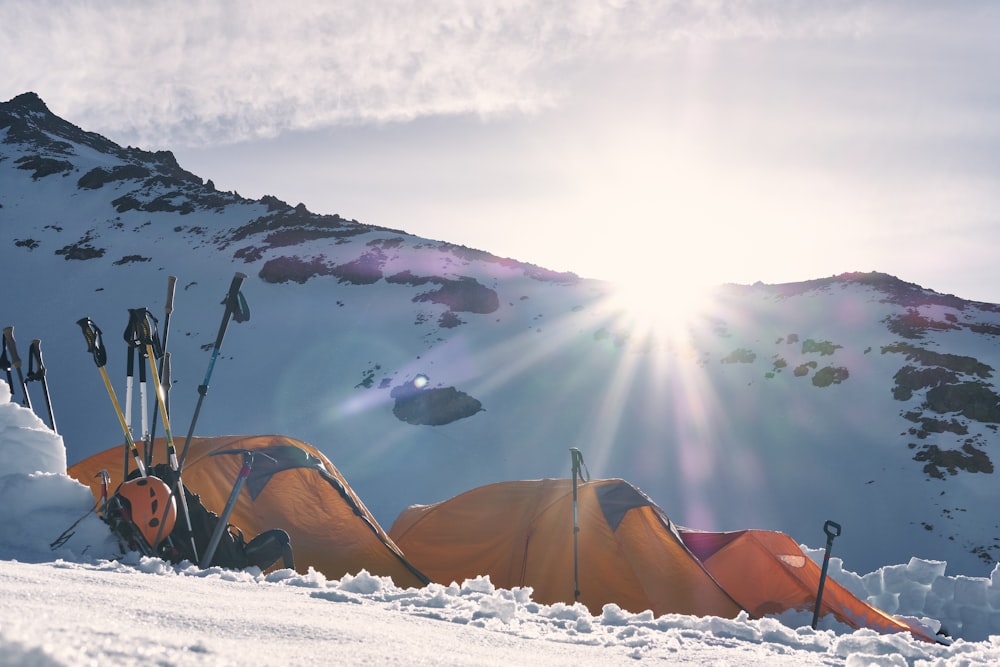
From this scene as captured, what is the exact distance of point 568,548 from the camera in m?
9.42

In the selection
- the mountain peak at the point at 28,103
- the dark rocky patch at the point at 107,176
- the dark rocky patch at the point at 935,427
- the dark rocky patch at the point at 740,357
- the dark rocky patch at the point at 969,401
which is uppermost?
the mountain peak at the point at 28,103

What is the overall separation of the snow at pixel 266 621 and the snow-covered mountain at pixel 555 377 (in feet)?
50.0

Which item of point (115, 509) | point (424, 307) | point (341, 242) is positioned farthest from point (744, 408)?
point (341, 242)

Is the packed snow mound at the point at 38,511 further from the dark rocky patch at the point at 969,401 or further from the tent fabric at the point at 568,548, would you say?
the dark rocky patch at the point at 969,401

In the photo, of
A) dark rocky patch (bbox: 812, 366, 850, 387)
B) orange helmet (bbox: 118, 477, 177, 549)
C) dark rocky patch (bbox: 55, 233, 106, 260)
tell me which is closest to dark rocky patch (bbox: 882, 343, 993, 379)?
dark rocky patch (bbox: 812, 366, 850, 387)

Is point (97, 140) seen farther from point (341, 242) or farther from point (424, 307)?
point (424, 307)

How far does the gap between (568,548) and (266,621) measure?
680cm

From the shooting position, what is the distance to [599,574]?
9133 millimetres

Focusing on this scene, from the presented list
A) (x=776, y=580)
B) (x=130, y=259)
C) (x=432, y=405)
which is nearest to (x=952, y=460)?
(x=776, y=580)

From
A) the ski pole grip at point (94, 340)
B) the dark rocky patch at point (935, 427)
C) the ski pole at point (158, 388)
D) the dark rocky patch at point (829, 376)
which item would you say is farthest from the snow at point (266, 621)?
the dark rocky patch at point (829, 376)

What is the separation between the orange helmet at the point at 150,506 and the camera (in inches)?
221

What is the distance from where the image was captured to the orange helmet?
18.4 ft

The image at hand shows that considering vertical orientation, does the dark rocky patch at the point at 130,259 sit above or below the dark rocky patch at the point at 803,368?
above

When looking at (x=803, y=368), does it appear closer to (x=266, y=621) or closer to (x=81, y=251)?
(x=266, y=621)
